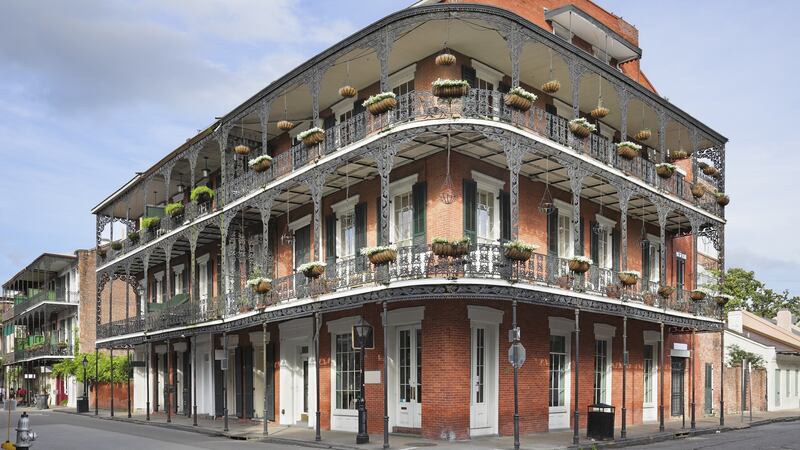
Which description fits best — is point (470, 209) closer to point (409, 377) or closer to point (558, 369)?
point (409, 377)

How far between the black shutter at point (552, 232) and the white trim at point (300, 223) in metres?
7.20

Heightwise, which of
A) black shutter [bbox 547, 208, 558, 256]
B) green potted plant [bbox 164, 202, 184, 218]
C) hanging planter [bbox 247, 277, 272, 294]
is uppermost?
green potted plant [bbox 164, 202, 184, 218]

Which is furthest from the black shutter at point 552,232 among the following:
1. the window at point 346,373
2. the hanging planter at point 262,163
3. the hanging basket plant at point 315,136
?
the hanging planter at point 262,163

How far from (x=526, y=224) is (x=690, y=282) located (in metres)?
12.0

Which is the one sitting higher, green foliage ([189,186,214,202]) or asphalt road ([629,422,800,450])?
green foliage ([189,186,214,202])

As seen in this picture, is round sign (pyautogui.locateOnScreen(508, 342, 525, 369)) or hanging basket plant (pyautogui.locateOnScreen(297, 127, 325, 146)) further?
hanging basket plant (pyautogui.locateOnScreen(297, 127, 325, 146))

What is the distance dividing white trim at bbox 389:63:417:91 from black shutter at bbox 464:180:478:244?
331 cm

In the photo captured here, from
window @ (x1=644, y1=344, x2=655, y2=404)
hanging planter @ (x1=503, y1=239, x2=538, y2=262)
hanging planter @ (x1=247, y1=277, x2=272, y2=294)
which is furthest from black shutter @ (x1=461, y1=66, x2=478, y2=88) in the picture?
window @ (x1=644, y1=344, x2=655, y2=404)

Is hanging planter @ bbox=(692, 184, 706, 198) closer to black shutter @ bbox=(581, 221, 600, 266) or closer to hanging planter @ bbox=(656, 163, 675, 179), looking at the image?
hanging planter @ bbox=(656, 163, 675, 179)

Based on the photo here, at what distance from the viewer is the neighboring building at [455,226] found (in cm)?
1838

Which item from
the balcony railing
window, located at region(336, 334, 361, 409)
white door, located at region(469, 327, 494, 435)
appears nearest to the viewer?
the balcony railing

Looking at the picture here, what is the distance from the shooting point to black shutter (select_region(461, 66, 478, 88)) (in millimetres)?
20109

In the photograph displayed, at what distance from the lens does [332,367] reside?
22234 millimetres

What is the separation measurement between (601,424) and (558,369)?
9.60ft
